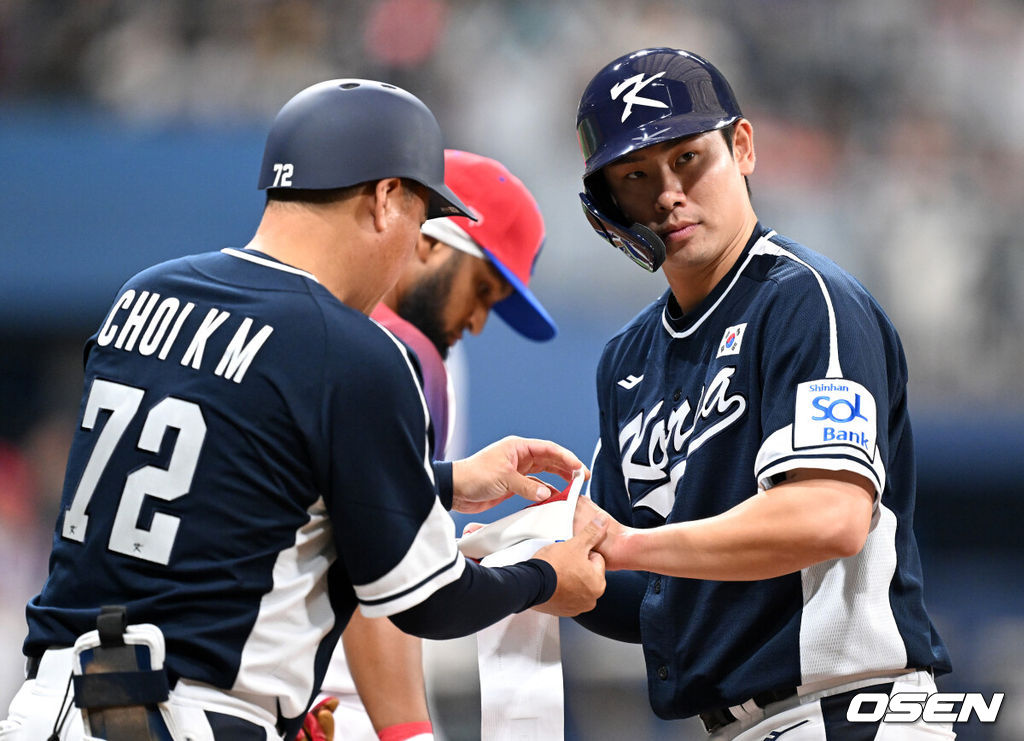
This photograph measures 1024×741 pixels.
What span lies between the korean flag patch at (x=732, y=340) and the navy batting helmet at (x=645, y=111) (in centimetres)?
29

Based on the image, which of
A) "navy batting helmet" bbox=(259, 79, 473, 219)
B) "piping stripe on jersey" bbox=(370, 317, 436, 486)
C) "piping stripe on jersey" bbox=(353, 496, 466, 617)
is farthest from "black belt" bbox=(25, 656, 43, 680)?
"navy batting helmet" bbox=(259, 79, 473, 219)

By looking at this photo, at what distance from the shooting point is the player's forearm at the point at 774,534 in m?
2.49

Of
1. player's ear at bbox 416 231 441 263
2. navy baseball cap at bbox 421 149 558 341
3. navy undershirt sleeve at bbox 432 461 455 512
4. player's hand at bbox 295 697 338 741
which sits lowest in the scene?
player's hand at bbox 295 697 338 741

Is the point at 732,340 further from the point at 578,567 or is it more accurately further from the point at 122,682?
the point at 122,682

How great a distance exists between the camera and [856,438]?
8.25 ft

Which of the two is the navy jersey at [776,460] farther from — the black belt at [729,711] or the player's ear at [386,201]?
the player's ear at [386,201]

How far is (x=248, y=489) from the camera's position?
7.43 ft

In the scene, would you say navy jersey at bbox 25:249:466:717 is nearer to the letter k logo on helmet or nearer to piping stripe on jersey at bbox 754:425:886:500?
piping stripe on jersey at bbox 754:425:886:500

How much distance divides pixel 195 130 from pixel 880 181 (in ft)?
17.9

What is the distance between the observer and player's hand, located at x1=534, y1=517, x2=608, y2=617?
2.83 metres

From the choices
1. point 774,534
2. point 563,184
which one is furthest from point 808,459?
point 563,184

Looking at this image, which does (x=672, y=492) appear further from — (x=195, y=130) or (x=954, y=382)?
(x=195, y=130)

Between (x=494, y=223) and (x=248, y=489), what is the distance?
2438 millimetres

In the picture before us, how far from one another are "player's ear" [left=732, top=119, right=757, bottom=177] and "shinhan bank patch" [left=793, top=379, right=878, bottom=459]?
82 cm
